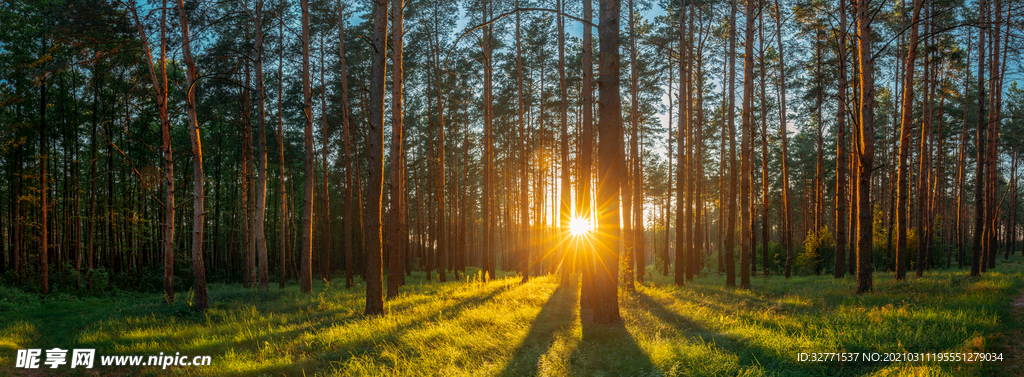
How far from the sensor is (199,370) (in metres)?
5.41

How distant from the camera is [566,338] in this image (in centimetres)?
650

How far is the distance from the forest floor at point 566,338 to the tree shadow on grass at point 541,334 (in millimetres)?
27

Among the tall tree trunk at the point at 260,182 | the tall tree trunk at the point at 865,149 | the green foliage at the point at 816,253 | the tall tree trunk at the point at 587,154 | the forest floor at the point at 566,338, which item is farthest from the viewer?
the green foliage at the point at 816,253

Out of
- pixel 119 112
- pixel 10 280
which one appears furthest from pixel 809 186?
pixel 10 280

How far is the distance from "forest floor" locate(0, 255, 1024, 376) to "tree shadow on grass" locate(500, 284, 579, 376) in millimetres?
27

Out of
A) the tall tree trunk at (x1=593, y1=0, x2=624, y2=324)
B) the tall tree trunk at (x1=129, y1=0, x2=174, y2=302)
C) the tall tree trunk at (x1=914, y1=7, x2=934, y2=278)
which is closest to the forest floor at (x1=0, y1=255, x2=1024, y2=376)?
the tall tree trunk at (x1=593, y1=0, x2=624, y2=324)

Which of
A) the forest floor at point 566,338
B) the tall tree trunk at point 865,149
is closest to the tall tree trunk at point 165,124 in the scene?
the forest floor at point 566,338

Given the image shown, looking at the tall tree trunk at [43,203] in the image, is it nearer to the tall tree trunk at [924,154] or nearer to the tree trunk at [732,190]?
the tree trunk at [732,190]

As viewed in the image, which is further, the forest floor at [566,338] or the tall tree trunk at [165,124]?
the tall tree trunk at [165,124]

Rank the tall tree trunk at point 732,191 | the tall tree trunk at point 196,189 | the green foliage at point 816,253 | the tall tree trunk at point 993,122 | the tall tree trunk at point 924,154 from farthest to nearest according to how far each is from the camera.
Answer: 1. the green foliage at point 816,253
2. the tall tree trunk at point 924,154
3. the tall tree trunk at point 993,122
4. the tall tree trunk at point 732,191
5. the tall tree trunk at point 196,189

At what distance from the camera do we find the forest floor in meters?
4.86

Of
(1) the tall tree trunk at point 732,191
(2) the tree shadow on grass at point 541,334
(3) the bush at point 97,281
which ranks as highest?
(1) the tall tree trunk at point 732,191

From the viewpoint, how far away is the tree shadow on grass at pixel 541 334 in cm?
503

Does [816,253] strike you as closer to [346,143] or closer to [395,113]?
[395,113]
